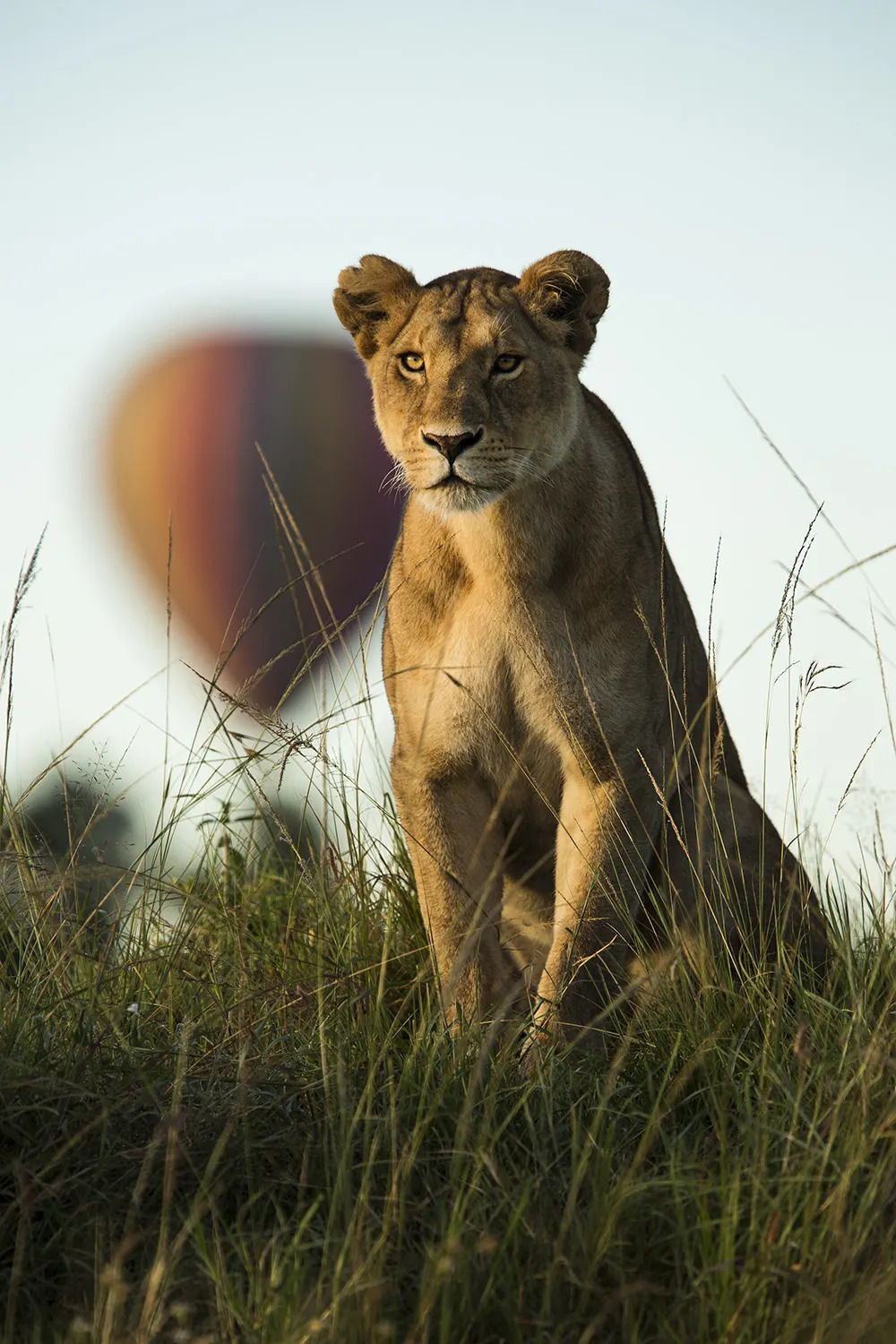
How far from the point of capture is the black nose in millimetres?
4594

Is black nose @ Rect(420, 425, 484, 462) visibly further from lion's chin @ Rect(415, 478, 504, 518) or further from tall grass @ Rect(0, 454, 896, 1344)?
tall grass @ Rect(0, 454, 896, 1344)

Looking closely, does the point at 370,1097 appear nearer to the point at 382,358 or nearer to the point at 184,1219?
the point at 184,1219

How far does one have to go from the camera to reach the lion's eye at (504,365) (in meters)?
4.79

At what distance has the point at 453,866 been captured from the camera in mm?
4820

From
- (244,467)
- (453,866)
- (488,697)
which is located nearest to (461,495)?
(488,697)

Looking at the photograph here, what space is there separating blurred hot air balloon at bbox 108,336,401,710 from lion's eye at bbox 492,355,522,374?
16.6m

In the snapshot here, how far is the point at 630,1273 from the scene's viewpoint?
2787 millimetres

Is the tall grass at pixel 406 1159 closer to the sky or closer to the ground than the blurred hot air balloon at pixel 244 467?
closer to the ground

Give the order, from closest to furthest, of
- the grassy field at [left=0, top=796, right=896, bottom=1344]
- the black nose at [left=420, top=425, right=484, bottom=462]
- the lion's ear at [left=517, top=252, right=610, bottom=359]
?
the grassy field at [left=0, top=796, right=896, bottom=1344]
the black nose at [left=420, top=425, right=484, bottom=462]
the lion's ear at [left=517, top=252, right=610, bottom=359]

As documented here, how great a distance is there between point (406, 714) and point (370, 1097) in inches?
72.2

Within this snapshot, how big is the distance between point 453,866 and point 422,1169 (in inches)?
68.4

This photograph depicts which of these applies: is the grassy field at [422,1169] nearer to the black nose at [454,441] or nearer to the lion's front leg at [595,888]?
the lion's front leg at [595,888]

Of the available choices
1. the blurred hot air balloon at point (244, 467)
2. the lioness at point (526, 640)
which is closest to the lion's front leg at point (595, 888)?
the lioness at point (526, 640)

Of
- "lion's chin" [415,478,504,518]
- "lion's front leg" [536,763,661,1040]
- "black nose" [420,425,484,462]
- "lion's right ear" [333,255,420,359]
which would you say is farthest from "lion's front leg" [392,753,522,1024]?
"lion's right ear" [333,255,420,359]
